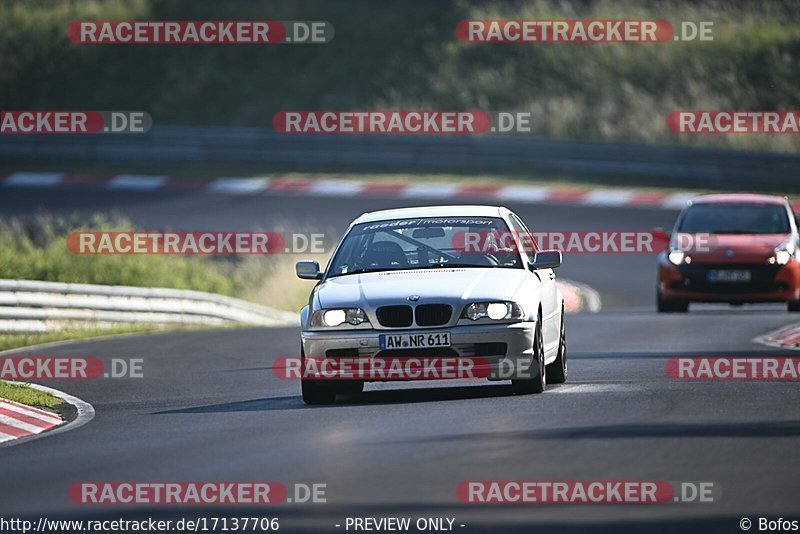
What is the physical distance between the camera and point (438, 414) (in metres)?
12.1

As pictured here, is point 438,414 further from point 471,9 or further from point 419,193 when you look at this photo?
point 471,9

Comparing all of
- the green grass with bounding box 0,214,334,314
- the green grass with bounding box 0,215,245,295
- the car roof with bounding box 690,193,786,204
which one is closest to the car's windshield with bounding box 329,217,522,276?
the car roof with bounding box 690,193,786,204

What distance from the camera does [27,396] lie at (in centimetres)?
1461

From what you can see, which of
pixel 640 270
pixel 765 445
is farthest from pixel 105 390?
pixel 640 270

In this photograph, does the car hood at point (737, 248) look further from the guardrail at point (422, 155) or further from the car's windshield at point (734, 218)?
the guardrail at point (422, 155)

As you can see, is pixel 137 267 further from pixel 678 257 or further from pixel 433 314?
pixel 433 314

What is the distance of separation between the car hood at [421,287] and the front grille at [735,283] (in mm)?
9980

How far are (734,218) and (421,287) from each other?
38.9 ft

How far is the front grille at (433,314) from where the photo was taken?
42.4 feet

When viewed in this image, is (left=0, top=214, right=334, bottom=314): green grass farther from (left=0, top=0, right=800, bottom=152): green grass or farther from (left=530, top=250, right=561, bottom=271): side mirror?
(left=530, top=250, right=561, bottom=271): side mirror

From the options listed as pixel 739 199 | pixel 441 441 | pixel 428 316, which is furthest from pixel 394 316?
pixel 739 199

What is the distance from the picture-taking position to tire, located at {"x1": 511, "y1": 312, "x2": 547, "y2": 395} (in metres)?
13.2

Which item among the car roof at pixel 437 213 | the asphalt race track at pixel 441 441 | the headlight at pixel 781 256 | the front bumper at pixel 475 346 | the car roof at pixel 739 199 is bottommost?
the asphalt race track at pixel 441 441

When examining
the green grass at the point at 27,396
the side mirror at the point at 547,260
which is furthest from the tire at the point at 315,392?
the green grass at the point at 27,396
